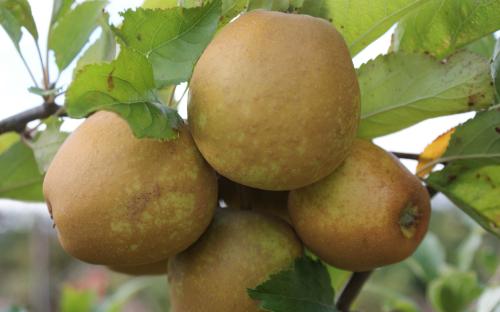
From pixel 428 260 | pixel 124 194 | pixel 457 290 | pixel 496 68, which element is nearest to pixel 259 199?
pixel 124 194

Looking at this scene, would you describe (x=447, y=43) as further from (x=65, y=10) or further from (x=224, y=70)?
(x=65, y=10)

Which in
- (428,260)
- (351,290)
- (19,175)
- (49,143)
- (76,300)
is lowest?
(76,300)

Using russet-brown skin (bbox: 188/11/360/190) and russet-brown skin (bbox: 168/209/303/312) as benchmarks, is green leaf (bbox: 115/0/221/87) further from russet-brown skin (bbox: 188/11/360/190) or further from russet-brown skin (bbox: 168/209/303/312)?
russet-brown skin (bbox: 168/209/303/312)

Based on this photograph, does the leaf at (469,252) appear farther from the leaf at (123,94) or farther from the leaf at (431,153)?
the leaf at (123,94)

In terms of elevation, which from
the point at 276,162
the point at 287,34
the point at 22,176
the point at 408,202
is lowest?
the point at 22,176

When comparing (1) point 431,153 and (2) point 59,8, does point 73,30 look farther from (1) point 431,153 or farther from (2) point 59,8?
(1) point 431,153

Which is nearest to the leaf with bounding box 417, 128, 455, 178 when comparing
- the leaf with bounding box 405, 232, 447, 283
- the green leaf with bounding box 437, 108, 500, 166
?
the green leaf with bounding box 437, 108, 500, 166

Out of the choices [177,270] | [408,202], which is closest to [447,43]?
[408,202]
